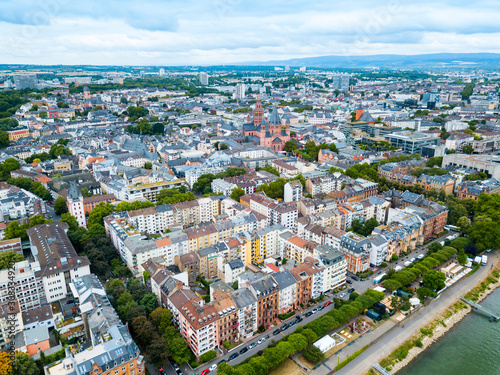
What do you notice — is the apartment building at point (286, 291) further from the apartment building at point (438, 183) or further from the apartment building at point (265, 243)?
the apartment building at point (438, 183)

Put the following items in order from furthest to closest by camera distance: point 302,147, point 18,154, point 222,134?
point 222,134
point 302,147
point 18,154

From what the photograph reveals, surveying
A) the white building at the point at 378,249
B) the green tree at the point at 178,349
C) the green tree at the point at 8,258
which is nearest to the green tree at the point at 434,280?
the white building at the point at 378,249

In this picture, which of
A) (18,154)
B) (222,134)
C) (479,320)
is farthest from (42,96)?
(479,320)

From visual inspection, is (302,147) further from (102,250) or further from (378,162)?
(102,250)

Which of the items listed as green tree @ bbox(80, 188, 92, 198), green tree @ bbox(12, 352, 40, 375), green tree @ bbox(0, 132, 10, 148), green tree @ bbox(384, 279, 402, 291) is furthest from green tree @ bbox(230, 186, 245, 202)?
green tree @ bbox(0, 132, 10, 148)

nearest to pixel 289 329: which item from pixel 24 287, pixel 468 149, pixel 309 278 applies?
pixel 309 278
